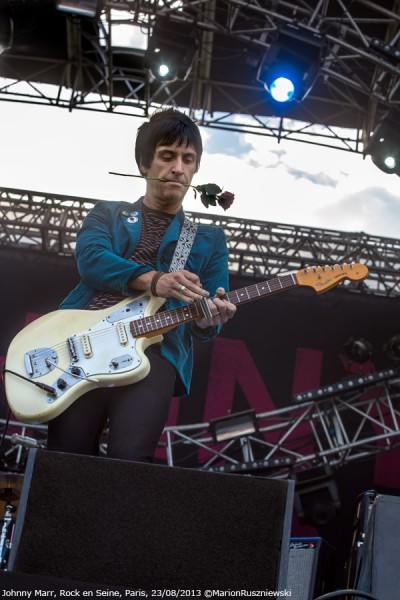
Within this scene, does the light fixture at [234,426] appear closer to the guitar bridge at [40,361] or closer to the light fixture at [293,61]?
the light fixture at [293,61]

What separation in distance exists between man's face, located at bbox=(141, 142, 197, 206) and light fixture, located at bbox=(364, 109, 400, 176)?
439 centimetres

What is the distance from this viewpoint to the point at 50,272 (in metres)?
7.54

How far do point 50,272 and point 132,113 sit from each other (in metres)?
1.78

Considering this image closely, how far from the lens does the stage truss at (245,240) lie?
7387 mm

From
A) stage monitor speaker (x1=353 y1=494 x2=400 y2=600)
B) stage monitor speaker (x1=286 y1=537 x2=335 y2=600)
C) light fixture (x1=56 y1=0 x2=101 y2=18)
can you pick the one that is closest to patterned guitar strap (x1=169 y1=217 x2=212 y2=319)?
stage monitor speaker (x1=353 y1=494 x2=400 y2=600)

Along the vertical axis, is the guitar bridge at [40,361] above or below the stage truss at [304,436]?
below

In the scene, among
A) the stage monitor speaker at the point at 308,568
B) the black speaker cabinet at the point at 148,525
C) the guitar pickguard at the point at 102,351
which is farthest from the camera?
the stage monitor speaker at the point at 308,568

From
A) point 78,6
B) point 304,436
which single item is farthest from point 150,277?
point 304,436

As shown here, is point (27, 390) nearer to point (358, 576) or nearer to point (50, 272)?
point (358, 576)

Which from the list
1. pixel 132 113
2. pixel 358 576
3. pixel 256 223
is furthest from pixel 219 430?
pixel 358 576

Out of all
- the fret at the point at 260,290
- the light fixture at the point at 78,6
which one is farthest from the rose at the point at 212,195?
the light fixture at the point at 78,6

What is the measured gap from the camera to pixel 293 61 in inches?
228

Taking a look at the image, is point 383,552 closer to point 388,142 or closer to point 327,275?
point 327,275

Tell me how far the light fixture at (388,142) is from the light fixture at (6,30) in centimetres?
306
